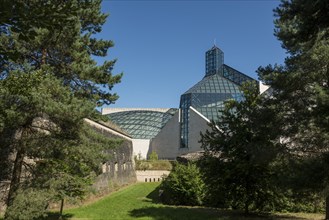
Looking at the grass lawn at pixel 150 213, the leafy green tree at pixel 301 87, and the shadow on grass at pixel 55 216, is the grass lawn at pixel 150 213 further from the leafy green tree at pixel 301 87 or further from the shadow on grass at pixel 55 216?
the leafy green tree at pixel 301 87

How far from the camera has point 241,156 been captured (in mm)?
13227

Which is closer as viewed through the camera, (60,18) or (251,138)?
(60,18)

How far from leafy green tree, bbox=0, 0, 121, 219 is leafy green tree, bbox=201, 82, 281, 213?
497 centimetres

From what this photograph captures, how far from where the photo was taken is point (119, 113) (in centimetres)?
7850

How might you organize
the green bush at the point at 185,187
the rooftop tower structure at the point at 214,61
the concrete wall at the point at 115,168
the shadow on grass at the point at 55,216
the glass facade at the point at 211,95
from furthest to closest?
the rooftop tower structure at the point at 214,61, the glass facade at the point at 211,95, the concrete wall at the point at 115,168, the green bush at the point at 185,187, the shadow on grass at the point at 55,216

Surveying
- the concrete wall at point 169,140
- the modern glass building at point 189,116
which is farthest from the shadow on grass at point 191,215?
the concrete wall at point 169,140

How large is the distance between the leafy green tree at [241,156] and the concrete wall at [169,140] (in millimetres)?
40974

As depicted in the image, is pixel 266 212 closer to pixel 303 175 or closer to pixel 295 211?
pixel 295 211

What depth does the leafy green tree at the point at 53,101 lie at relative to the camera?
10.1 meters

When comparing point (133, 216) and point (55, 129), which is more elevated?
point (55, 129)

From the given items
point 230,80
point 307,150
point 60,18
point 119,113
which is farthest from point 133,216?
point 119,113

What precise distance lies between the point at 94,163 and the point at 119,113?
67.4 meters

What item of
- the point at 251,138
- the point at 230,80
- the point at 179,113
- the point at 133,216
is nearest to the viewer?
the point at 251,138

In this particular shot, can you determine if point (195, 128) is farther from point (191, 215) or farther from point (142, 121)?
point (191, 215)
